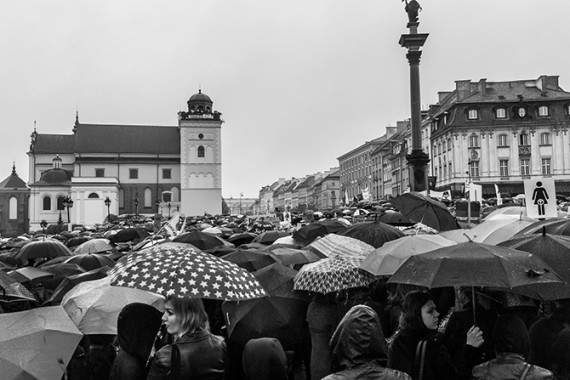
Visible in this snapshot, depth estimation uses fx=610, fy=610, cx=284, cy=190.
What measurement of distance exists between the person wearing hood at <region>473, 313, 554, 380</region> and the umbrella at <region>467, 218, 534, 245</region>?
3686mm

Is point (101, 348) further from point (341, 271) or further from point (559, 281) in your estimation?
point (559, 281)

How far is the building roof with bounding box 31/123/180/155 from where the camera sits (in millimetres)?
91688

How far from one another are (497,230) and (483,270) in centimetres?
355

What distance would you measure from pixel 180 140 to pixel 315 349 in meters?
85.6

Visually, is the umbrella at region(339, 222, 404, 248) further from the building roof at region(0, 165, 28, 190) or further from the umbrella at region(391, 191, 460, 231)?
the building roof at region(0, 165, 28, 190)

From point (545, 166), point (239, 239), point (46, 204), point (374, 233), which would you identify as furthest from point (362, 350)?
point (46, 204)

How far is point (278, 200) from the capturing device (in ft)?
595

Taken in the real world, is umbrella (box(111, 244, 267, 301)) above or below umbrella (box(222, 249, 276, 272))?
above

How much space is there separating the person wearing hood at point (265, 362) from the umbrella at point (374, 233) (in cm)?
485

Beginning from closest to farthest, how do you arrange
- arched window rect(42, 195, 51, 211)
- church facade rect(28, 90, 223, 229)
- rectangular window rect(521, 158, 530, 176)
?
rectangular window rect(521, 158, 530, 176) → church facade rect(28, 90, 223, 229) → arched window rect(42, 195, 51, 211)

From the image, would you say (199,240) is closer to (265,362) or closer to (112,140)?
(265,362)

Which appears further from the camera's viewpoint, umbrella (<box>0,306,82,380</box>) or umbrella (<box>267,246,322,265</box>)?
umbrella (<box>267,246,322,265</box>)

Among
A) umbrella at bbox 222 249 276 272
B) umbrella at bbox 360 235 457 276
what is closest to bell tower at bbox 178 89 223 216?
umbrella at bbox 222 249 276 272

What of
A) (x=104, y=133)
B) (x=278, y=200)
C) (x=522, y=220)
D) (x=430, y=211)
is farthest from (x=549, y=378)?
(x=278, y=200)
